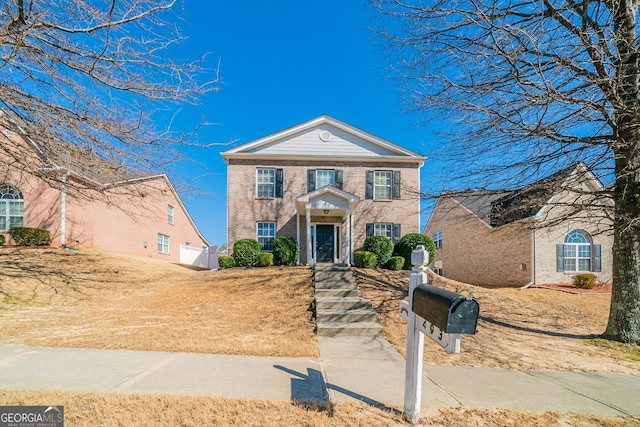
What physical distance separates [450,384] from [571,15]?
6805 mm

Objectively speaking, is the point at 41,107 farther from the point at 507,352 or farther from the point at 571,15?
the point at 571,15

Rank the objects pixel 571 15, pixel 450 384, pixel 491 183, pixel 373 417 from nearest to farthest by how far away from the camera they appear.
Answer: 1. pixel 373 417
2. pixel 450 384
3. pixel 571 15
4. pixel 491 183

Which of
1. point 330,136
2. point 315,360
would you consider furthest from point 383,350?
point 330,136

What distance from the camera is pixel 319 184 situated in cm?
1508

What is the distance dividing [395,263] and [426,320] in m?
10.6

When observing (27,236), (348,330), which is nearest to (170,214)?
(27,236)

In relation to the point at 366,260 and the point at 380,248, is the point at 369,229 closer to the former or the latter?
the point at 380,248

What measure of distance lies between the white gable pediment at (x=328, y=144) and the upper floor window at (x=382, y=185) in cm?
77

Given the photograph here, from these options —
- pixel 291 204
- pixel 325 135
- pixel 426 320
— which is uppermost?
pixel 325 135

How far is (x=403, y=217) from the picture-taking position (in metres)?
15.1

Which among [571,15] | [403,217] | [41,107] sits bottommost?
[403,217]

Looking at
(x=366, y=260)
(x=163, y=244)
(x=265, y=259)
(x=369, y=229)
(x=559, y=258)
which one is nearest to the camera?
(x=366, y=260)

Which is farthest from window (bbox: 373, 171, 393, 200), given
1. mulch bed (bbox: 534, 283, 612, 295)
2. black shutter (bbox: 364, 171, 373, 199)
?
mulch bed (bbox: 534, 283, 612, 295)

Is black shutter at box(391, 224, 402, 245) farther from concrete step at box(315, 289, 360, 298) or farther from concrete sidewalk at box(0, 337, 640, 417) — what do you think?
concrete sidewalk at box(0, 337, 640, 417)
